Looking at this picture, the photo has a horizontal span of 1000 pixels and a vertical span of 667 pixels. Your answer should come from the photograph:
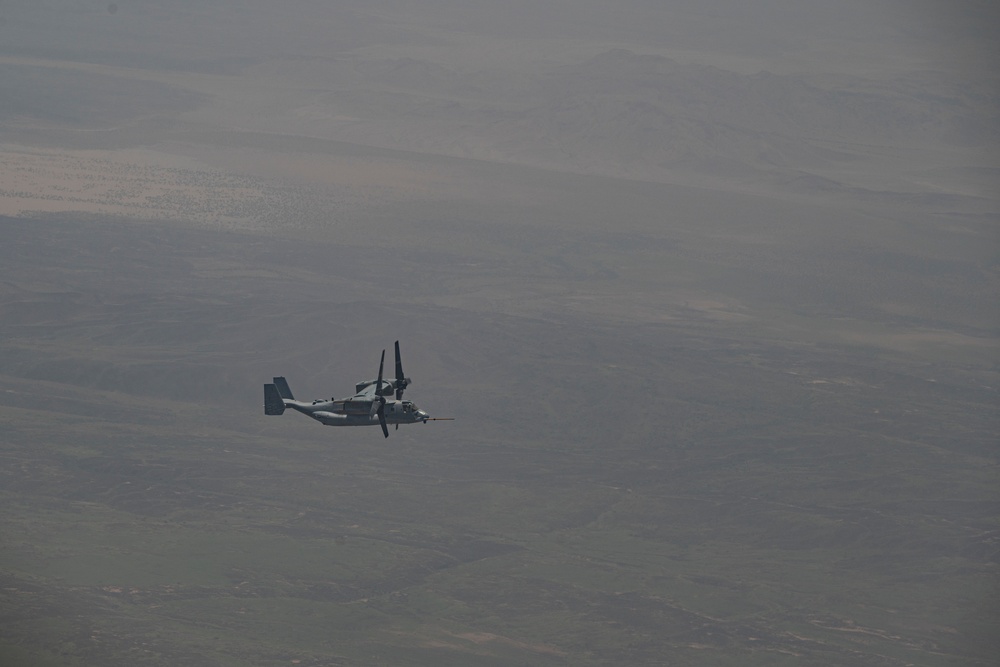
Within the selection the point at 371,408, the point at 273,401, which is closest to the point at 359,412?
the point at 371,408

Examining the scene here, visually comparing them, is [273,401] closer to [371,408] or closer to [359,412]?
[359,412]

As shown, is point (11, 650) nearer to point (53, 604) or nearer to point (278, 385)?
point (53, 604)

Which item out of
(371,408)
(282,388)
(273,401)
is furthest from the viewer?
(273,401)

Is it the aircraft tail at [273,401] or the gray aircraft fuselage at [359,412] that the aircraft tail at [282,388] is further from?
the gray aircraft fuselage at [359,412]

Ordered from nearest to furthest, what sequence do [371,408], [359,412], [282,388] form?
1. [371,408]
2. [359,412]
3. [282,388]

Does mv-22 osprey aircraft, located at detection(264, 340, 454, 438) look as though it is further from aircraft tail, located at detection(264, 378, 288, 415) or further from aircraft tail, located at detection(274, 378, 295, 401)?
aircraft tail, located at detection(274, 378, 295, 401)

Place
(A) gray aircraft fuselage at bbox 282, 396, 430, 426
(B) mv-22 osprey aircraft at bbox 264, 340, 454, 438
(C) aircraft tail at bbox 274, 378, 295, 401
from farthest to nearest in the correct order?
(C) aircraft tail at bbox 274, 378, 295, 401 → (A) gray aircraft fuselage at bbox 282, 396, 430, 426 → (B) mv-22 osprey aircraft at bbox 264, 340, 454, 438

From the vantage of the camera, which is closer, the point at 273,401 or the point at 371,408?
the point at 371,408

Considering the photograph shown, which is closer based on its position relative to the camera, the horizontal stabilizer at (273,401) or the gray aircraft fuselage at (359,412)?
the gray aircraft fuselage at (359,412)

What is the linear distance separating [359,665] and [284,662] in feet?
31.1

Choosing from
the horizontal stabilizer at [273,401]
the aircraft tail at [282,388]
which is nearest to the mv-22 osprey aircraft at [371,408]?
the horizontal stabilizer at [273,401]

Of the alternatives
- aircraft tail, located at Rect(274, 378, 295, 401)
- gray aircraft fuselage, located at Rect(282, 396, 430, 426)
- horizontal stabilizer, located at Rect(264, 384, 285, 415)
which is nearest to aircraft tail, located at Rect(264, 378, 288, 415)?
horizontal stabilizer, located at Rect(264, 384, 285, 415)

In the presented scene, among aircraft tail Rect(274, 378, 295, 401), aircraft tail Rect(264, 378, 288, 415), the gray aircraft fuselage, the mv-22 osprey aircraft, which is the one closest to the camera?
the mv-22 osprey aircraft

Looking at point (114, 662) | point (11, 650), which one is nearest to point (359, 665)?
point (114, 662)
